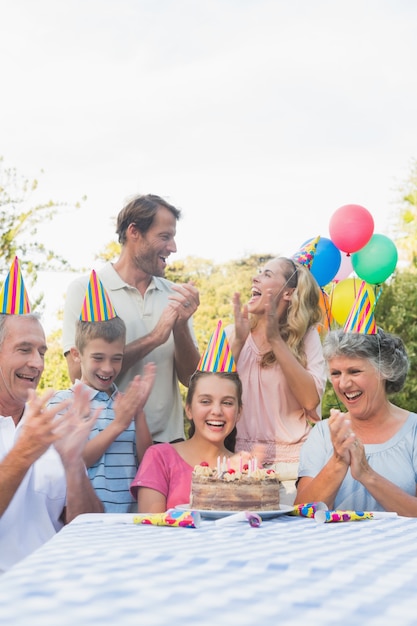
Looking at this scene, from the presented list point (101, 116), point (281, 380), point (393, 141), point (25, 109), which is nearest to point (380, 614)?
point (281, 380)

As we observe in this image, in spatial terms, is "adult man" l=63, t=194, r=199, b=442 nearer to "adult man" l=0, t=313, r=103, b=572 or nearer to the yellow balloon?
"adult man" l=0, t=313, r=103, b=572

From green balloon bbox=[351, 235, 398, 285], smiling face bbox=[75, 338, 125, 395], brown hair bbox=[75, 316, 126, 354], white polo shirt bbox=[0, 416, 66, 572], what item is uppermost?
green balloon bbox=[351, 235, 398, 285]

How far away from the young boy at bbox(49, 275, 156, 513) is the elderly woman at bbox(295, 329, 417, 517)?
664 mm

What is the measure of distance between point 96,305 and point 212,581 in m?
2.40

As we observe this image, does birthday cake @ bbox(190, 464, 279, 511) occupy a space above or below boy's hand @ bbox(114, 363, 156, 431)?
below

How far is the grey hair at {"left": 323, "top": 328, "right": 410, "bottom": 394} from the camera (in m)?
3.01

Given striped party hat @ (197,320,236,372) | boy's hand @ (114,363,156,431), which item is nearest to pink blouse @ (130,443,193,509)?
boy's hand @ (114,363,156,431)

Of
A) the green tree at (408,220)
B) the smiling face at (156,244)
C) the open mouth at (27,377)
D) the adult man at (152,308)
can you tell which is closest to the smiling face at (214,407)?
the adult man at (152,308)

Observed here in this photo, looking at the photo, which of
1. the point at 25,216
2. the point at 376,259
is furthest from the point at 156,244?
the point at 25,216

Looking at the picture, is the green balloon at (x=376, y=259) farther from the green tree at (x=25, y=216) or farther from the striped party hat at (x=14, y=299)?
the green tree at (x=25, y=216)

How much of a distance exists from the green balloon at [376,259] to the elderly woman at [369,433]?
329 centimetres

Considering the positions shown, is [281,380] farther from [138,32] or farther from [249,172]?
[249,172]

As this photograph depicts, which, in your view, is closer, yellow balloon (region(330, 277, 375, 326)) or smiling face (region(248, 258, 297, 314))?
smiling face (region(248, 258, 297, 314))

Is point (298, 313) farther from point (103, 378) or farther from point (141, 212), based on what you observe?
point (103, 378)
